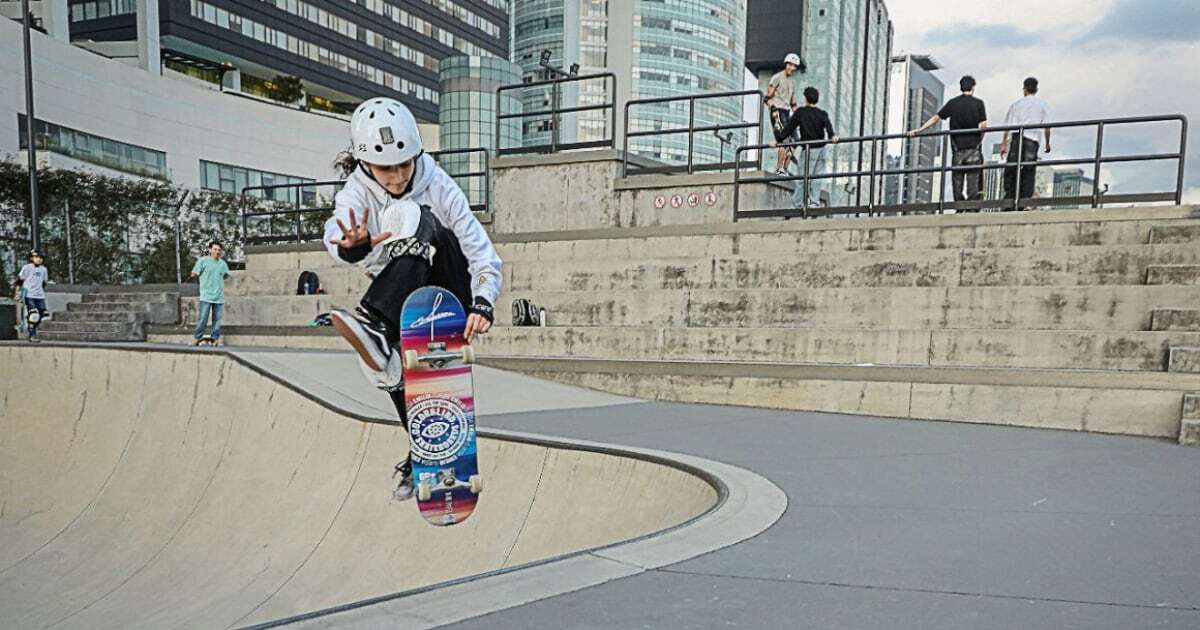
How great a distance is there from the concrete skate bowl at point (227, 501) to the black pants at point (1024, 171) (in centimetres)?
932

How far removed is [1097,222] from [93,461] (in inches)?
508

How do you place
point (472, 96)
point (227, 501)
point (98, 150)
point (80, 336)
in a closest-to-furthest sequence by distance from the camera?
point (227, 501)
point (80, 336)
point (98, 150)
point (472, 96)

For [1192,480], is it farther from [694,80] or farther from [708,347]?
[694,80]

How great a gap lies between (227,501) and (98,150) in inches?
1681

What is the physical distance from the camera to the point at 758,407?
29.0 feet

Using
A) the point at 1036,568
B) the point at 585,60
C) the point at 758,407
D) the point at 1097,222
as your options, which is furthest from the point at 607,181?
the point at 585,60

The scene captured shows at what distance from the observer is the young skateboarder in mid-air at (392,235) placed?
11.0 feet

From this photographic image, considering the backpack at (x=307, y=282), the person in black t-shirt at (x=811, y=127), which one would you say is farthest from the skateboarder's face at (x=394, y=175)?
the person in black t-shirt at (x=811, y=127)

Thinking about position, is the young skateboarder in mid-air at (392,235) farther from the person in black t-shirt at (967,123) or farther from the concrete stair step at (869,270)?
the person in black t-shirt at (967,123)

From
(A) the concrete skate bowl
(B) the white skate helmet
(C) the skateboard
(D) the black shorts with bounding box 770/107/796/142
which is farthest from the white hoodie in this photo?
(D) the black shorts with bounding box 770/107/796/142

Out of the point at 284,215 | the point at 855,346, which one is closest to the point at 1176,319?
the point at 855,346

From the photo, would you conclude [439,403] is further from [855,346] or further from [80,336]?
[80,336]

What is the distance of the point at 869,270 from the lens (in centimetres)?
995

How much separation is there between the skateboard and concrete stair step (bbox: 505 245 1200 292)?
25.0 ft
